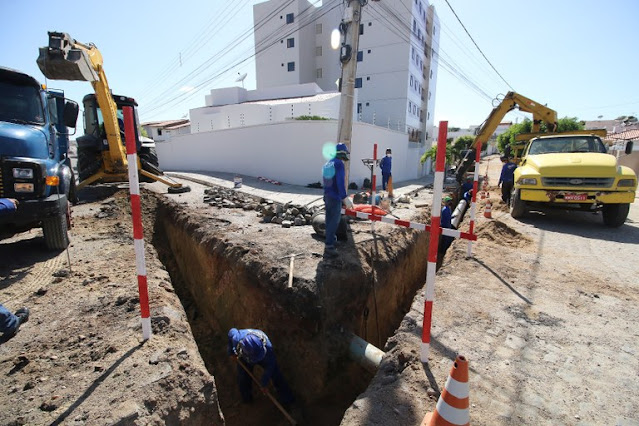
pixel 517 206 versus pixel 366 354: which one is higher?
pixel 517 206

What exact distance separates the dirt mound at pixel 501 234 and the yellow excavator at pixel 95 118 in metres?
8.91

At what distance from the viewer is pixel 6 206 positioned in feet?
12.7

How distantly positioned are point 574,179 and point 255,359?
7091 mm

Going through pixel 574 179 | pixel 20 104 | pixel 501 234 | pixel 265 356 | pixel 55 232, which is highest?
pixel 20 104

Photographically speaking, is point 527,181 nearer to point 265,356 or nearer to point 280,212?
point 280,212

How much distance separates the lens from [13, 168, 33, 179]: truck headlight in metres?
4.36

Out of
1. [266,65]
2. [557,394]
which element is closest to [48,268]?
[557,394]

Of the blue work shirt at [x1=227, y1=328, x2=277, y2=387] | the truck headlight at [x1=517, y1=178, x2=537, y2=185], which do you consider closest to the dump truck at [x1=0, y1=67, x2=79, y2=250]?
the blue work shirt at [x1=227, y1=328, x2=277, y2=387]

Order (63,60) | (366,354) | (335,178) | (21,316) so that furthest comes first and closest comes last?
(63,60)
(335,178)
(366,354)
(21,316)

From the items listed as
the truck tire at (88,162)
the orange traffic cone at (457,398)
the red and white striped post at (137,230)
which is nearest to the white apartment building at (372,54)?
the truck tire at (88,162)

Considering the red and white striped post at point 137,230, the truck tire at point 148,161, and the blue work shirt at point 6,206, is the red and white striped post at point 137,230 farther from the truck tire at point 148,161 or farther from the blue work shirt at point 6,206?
the truck tire at point 148,161

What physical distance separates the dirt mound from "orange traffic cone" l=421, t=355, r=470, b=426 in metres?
4.73

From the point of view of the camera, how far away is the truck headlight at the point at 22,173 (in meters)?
4.36

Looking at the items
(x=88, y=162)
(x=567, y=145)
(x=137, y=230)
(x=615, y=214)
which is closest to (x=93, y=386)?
(x=137, y=230)
